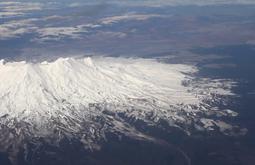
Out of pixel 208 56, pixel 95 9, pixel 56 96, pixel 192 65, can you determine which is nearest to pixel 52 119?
pixel 56 96

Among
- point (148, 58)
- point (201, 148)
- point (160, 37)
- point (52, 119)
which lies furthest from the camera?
point (160, 37)

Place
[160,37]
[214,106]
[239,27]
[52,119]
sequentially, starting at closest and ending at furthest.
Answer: [52,119]
[214,106]
[160,37]
[239,27]

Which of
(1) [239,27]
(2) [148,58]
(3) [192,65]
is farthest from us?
(1) [239,27]

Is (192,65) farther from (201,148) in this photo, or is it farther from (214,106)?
(201,148)

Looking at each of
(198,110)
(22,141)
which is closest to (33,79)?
(22,141)

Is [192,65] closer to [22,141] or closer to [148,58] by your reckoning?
[148,58]

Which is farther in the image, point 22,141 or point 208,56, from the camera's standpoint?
point 208,56
